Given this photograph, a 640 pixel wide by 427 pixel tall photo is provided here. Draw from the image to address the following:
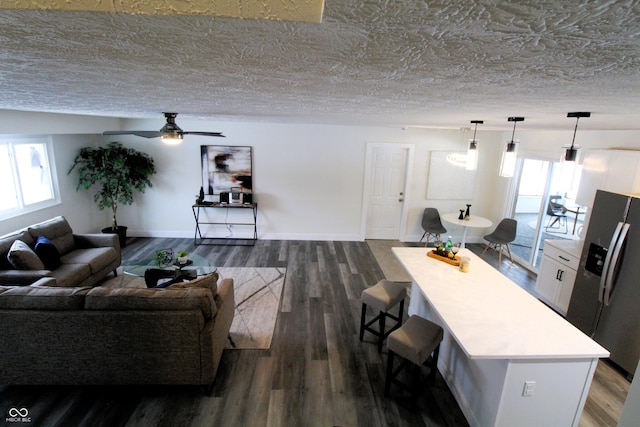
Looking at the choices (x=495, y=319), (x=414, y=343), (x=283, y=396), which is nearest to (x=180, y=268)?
(x=283, y=396)

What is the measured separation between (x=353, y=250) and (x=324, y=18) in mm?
5588

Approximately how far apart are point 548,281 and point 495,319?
2.54 m

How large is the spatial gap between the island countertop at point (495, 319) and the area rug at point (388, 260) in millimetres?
1858

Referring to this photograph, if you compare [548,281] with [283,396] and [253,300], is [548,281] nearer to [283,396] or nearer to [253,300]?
[283,396]

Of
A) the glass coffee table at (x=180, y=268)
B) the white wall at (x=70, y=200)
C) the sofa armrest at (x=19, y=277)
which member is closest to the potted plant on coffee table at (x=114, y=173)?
the white wall at (x=70, y=200)

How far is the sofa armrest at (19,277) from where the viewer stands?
321 cm

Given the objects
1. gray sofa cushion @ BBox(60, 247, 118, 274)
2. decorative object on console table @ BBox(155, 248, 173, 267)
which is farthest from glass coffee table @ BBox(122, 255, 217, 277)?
gray sofa cushion @ BBox(60, 247, 118, 274)

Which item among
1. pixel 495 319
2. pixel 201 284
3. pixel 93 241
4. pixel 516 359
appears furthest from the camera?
pixel 93 241

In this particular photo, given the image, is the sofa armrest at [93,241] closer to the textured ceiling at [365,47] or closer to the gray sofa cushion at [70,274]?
the gray sofa cushion at [70,274]

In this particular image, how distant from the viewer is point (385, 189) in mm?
6324

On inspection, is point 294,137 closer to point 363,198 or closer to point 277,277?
point 363,198

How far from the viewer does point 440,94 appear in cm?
120

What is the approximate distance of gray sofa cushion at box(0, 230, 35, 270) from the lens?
345 centimetres

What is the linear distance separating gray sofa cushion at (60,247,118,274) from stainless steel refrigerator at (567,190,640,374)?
5757 mm
